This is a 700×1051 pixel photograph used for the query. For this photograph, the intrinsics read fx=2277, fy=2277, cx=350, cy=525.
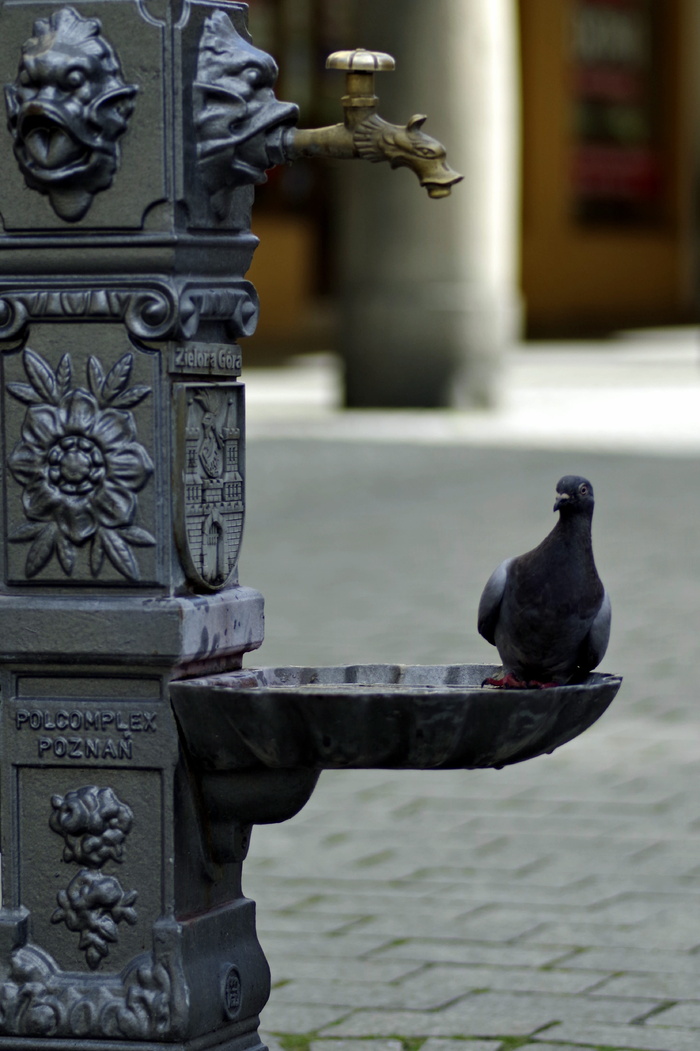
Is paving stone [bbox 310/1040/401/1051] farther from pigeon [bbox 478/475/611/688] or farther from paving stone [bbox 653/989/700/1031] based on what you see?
pigeon [bbox 478/475/611/688]

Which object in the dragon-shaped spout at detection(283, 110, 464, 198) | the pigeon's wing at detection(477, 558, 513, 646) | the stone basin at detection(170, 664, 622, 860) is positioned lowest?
the stone basin at detection(170, 664, 622, 860)

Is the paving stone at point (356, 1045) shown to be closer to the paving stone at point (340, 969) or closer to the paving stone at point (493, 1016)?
the paving stone at point (493, 1016)

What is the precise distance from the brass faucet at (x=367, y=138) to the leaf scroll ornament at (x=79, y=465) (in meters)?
0.39

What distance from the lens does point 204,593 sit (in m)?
3.07

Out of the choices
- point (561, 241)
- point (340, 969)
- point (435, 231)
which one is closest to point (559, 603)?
point (340, 969)

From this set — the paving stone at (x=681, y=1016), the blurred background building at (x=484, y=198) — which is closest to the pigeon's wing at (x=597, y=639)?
the paving stone at (x=681, y=1016)

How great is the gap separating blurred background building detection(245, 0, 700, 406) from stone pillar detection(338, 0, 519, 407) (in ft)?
0.05

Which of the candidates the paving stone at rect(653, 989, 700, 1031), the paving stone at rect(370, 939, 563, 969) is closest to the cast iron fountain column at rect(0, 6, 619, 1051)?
the paving stone at rect(653, 989, 700, 1031)

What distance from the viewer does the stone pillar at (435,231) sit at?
1606cm

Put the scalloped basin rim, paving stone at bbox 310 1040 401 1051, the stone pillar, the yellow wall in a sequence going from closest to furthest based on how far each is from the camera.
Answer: the scalloped basin rim, paving stone at bbox 310 1040 401 1051, the stone pillar, the yellow wall

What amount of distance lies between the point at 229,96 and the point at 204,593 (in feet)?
2.17

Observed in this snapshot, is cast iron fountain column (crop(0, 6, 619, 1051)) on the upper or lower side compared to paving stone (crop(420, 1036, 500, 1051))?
upper

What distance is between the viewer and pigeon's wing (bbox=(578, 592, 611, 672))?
3.04 m

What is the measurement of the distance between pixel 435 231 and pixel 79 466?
13.8m
